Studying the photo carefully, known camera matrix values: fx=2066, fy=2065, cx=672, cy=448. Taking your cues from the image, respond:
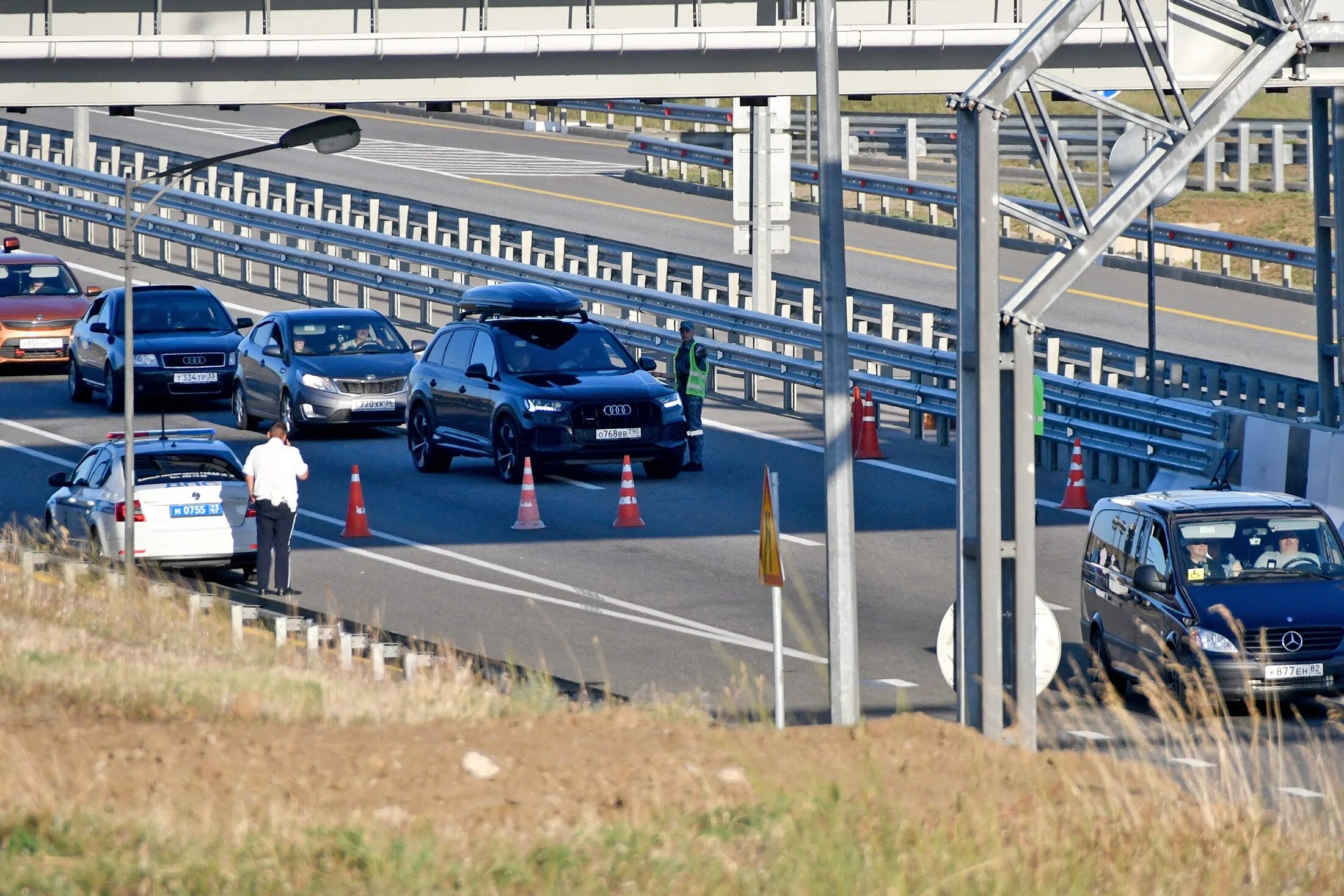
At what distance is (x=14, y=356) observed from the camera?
3206 cm

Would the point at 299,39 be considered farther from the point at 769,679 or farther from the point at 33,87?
the point at 769,679

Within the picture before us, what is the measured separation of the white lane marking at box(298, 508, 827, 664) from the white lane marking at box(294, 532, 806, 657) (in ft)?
0.16

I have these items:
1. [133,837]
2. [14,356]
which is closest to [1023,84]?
[133,837]

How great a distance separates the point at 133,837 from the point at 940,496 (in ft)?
53.0

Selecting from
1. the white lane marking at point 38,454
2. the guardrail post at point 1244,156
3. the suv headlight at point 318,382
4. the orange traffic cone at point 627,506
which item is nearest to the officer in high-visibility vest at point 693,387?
the orange traffic cone at point 627,506

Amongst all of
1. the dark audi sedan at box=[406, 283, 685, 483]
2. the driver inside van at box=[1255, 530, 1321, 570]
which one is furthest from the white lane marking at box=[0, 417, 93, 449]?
the driver inside van at box=[1255, 530, 1321, 570]

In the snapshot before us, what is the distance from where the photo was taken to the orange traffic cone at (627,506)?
72.3ft

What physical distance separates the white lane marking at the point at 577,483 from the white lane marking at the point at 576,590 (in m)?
3.21

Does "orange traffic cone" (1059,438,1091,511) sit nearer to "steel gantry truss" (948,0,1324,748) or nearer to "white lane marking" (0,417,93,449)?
"steel gantry truss" (948,0,1324,748)

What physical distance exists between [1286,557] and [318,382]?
14908mm

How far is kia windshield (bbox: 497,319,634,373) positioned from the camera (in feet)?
81.6

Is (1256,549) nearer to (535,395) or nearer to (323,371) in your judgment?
(535,395)

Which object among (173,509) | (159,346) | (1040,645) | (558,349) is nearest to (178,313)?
(159,346)

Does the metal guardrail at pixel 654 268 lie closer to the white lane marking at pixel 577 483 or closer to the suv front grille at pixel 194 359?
the white lane marking at pixel 577 483
